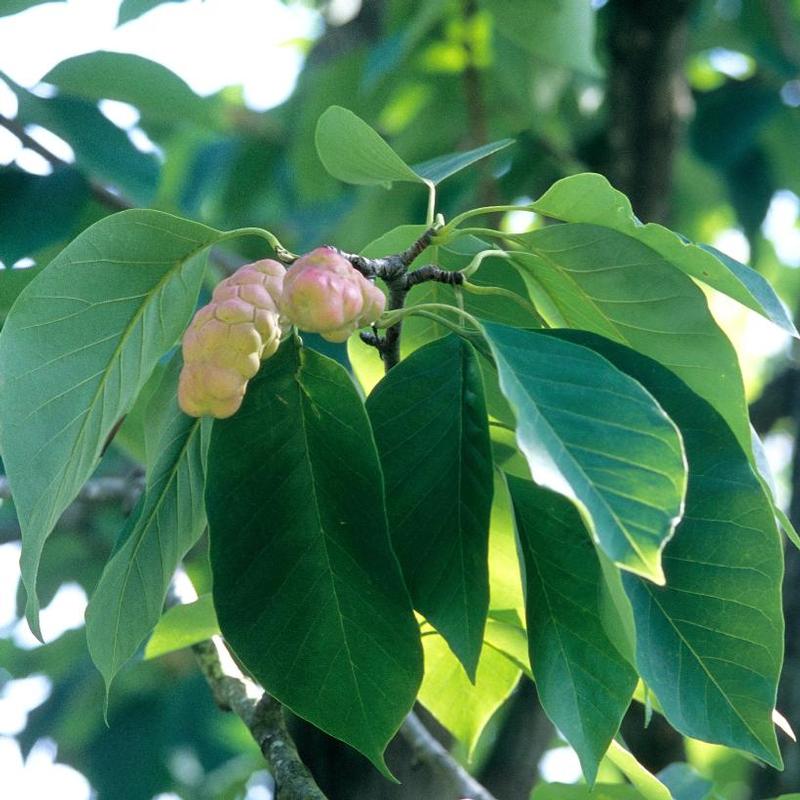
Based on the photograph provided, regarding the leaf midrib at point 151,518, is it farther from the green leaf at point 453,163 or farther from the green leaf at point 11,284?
the green leaf at point 11,284

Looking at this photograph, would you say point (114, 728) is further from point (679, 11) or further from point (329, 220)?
point (679, 11)

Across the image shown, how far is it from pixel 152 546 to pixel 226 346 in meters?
0.21

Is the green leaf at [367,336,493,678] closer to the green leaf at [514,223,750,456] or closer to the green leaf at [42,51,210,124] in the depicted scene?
the green leaf at [514,223,750,456]

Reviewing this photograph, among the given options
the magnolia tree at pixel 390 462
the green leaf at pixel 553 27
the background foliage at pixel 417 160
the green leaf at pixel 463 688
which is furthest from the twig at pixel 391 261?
the green leaf at pixel 553 27

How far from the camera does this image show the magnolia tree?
0.78 m

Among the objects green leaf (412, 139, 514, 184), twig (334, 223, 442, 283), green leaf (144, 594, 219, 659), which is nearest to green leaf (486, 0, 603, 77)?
green leaf (412, 139, 514, 184)

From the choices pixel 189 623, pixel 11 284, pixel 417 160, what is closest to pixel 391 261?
pixel 189 623

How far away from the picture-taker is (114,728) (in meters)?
2.69

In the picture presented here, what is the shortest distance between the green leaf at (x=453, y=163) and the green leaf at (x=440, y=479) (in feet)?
0.50

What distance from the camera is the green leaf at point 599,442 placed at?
640 millimetres

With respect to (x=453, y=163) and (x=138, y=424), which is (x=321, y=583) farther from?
(x=138, y=424)

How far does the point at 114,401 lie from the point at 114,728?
2.04m

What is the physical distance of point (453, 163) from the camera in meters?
1.00

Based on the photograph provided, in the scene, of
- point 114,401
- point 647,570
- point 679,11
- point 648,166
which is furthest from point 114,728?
point 647,570
